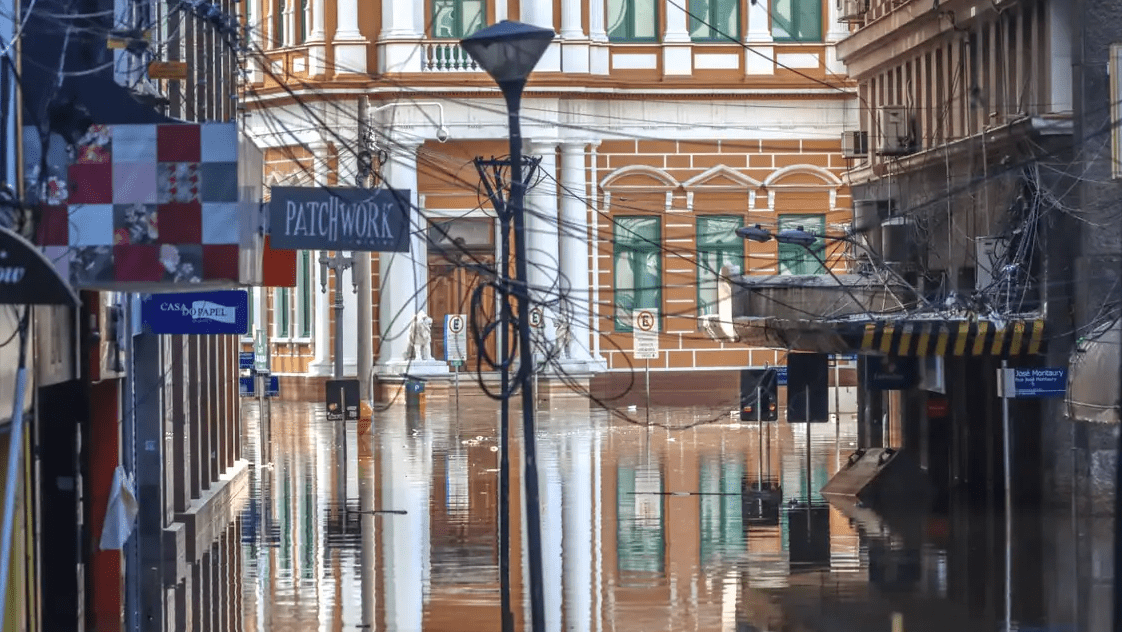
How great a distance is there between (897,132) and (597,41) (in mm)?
18622

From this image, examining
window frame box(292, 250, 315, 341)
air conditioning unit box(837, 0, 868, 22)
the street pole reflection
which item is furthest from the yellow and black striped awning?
window frame box(292, 250, 315, 341)

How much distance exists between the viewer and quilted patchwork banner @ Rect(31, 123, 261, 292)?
37.0 ft

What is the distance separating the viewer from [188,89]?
22828 millimetres

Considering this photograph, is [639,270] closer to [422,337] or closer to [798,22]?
[422,337]

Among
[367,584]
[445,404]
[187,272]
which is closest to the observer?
[187,272]

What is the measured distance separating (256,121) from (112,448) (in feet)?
110

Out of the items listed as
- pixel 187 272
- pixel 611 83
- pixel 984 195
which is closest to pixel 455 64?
pixel 611 83

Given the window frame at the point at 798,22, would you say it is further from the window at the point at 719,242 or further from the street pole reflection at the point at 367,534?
the street pole reflection at the point at 367,534

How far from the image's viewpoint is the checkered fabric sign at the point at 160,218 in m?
11.3

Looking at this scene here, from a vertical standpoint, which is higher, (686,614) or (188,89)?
(188,89)

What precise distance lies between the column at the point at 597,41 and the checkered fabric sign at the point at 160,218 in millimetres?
38491

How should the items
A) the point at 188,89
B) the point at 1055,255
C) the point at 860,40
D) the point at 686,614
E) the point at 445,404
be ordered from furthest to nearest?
the point at 445,404, the point at 860,40, the point at 1055,255, the point at 188,89, the point at 686,614

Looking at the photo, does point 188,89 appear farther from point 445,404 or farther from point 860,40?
point 445,404

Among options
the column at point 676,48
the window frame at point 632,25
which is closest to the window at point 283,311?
the window frame at point 632,25
